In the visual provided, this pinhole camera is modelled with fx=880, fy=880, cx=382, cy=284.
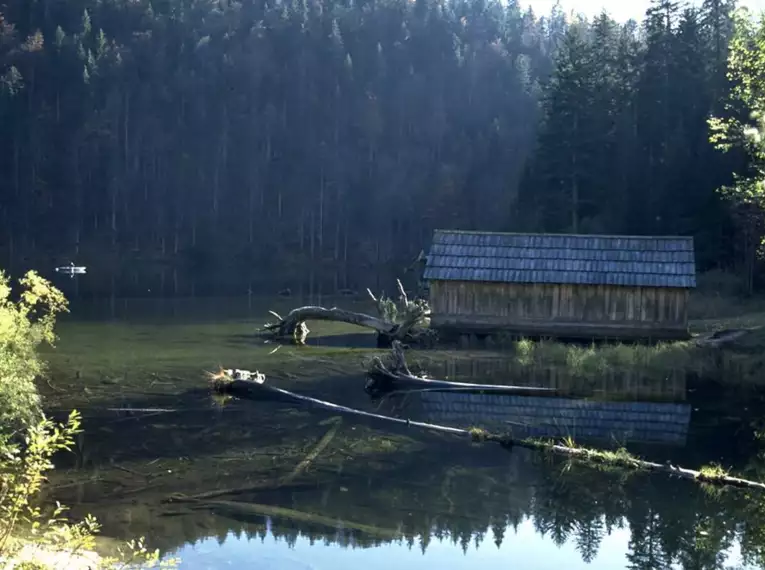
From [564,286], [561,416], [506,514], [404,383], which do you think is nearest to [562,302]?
[564,286]

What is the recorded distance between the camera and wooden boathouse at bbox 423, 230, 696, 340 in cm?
3033

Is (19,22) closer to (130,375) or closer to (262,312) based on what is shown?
(262,312)

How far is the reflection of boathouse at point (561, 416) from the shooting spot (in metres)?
17.7

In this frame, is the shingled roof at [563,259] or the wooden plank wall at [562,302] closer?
the wooden plank wall at [562,302]

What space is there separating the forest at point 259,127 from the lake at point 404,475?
160 ft

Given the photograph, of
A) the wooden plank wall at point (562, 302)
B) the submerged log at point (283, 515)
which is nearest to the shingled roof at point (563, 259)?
the wooden plank wall at point (562, 302)

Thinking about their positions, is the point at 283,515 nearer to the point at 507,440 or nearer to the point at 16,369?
the point at 507,440

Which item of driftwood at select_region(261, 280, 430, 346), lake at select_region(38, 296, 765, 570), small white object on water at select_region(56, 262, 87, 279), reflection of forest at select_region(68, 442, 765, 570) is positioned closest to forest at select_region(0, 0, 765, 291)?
small white object on water at select_region(56, 262, 87, 279)

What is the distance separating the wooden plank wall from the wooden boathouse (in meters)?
0.03

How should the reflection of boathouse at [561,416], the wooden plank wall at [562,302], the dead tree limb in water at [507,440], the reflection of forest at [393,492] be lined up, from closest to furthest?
the reflection of forest at [393,492] < the dead tree limb in water at [507,440] < the reflection of boathouse at [561,416] < the wooden plank wall at [562,302]

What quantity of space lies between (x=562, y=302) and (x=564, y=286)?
1.88 feet

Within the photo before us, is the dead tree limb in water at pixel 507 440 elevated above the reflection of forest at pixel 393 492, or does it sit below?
above

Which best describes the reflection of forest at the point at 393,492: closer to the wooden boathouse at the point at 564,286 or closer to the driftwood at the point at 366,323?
the wooden boathouse at the point at 564,286

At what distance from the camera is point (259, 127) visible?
10719 centimetres
